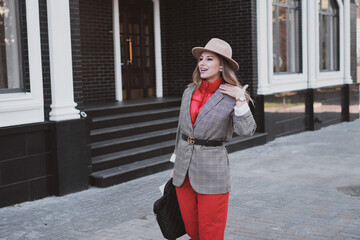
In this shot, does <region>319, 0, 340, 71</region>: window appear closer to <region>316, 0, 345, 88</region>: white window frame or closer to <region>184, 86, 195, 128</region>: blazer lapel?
<region>316, 0, 345, 88</region>: white window frame

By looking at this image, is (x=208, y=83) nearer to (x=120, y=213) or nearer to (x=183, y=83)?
(x=120, y=213)

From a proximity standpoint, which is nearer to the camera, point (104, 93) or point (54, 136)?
A: point (54, 136)

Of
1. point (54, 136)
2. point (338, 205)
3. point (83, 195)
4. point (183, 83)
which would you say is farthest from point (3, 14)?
point (183, 83)

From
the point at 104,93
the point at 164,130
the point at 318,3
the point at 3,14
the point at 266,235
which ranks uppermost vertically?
the point at 318,3

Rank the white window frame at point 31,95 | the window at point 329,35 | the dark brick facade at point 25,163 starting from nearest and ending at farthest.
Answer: the dark brick facade at point 25,163 < the white window frame at point 31,95 < the window at point 329,35

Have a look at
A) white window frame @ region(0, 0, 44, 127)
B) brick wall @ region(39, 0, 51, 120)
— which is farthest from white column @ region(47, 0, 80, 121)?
white window frame @ region(0, 0, 44, 127)

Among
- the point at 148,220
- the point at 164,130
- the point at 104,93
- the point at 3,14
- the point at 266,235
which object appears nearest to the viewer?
the point at 266,235

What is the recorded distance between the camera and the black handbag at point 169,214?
13.2 ft

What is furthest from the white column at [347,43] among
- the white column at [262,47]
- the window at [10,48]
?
the window at [10,48]

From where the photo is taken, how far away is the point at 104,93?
37.7ft

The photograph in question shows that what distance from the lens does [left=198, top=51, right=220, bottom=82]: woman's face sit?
12.7 feet

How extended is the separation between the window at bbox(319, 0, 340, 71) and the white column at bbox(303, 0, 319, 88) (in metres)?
0.87

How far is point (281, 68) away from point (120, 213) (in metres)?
7.94

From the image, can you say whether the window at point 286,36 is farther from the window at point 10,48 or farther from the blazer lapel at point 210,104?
the blazer lapel at point 210,104
